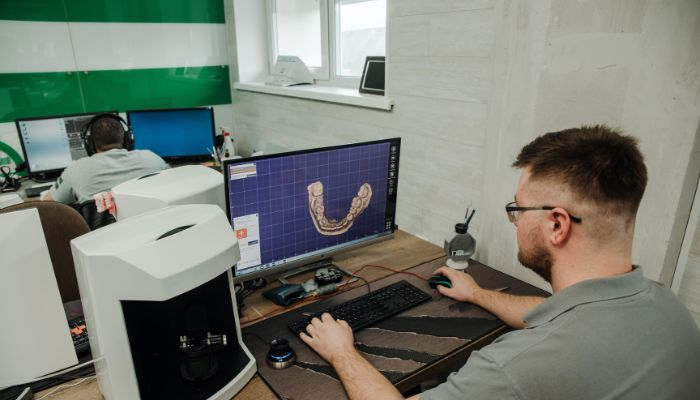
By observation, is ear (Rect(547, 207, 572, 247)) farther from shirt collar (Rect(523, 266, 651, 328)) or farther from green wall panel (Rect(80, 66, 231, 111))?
green wall panel (Rect(80, 66, 231, 111))

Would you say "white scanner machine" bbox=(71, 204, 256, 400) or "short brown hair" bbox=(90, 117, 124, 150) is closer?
"white scanner machine" bbox=(71, 204, 256, 400)

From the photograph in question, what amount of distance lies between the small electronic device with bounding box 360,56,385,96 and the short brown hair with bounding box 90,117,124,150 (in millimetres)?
1329

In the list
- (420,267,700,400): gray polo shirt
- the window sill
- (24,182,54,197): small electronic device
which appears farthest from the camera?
(24,182,54,197): small electronic device

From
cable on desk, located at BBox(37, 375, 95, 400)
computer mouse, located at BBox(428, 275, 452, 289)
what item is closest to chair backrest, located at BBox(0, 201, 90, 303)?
cable on desk, located at BBox(37, 375, 95, 400)

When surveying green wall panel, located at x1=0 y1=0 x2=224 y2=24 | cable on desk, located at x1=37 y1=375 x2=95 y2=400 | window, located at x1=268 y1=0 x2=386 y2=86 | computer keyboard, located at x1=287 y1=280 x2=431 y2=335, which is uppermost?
green wall panel, located at x1=0 y1=0 x2=224 y2=24

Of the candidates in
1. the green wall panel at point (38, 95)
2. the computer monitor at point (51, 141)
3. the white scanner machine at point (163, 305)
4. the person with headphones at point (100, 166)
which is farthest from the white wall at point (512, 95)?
the green wall panel at point (38, 95)

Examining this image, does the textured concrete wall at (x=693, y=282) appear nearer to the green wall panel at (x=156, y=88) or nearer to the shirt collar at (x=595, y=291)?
the shirt collar at (x=595, y=291)

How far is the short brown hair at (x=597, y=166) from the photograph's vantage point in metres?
0.85

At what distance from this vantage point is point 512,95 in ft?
4.79

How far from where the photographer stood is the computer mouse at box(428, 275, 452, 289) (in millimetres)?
1431

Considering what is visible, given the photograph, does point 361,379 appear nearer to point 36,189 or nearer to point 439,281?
point 439,281

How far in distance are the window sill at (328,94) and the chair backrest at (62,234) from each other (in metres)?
1.32

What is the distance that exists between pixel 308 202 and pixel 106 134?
1.47 m

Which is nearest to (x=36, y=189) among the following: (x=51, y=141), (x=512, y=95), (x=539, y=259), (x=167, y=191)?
(x=51, y=141)
